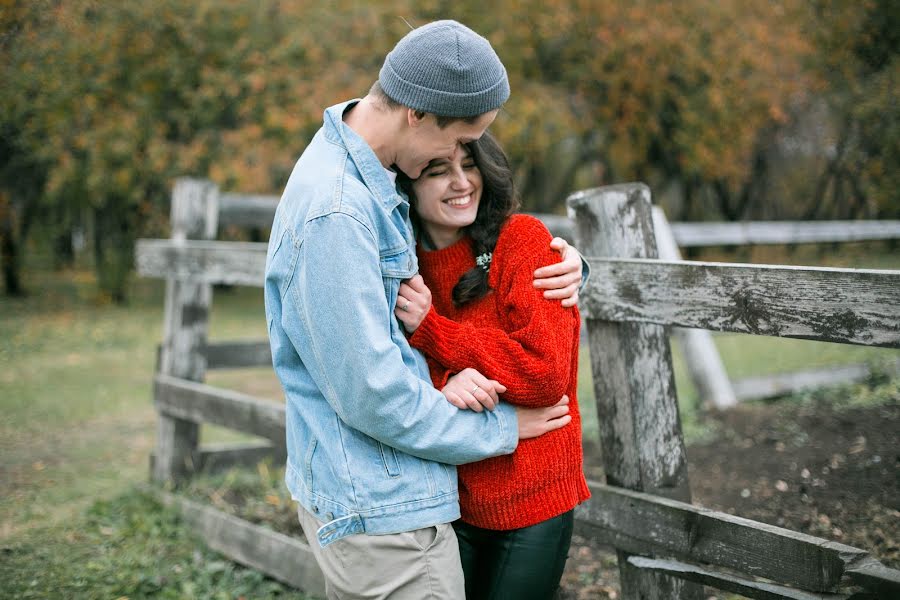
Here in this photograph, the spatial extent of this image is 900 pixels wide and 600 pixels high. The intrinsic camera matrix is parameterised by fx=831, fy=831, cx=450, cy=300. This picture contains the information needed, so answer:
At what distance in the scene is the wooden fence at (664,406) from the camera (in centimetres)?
217

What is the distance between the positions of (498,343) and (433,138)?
528 millimetres

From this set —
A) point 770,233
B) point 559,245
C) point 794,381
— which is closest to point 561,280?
point 559,245

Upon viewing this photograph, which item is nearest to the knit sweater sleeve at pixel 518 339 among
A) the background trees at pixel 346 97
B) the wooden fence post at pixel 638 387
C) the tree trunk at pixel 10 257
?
the wooden fence post at pixel 638 387

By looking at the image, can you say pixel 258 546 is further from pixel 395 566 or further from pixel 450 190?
pixel 450 190

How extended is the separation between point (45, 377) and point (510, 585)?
25.6 feet

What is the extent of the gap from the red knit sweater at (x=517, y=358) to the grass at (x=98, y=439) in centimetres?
206

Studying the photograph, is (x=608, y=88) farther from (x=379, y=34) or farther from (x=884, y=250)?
(x=884, y=250)

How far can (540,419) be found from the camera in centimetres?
217

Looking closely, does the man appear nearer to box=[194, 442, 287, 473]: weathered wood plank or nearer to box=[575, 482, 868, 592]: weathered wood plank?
box=[575, 482, 868, 592]: weathered wood plank

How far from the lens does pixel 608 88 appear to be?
57.4 ft

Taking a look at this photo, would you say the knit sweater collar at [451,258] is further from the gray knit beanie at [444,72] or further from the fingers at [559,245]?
the gray knit beanie at [444,72]

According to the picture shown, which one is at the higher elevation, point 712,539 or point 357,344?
point 357,344

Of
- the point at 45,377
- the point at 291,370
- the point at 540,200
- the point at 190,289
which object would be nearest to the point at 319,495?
the point at 291,370

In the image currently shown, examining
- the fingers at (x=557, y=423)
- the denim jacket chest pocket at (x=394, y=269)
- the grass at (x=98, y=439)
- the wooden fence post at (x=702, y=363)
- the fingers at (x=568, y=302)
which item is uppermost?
the denim jacket chest pocket at (x=394, y=269)
